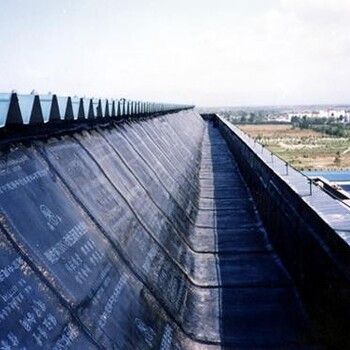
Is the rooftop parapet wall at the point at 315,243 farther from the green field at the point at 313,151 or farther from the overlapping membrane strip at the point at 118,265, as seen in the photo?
the green field at the point at 313,151

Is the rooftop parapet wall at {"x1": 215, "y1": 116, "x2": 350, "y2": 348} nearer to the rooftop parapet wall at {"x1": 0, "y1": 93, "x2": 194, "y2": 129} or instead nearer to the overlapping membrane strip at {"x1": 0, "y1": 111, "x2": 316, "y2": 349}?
the overlapping membrane strip at {"x1": 0, "y1": 111, "x2": 316, "y2": 349}

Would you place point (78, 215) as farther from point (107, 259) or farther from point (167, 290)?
point (167, 290)

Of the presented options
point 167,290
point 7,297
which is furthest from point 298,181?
A: point 7,297

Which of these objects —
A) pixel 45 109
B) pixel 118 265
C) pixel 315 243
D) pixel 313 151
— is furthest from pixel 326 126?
pixel 118 265

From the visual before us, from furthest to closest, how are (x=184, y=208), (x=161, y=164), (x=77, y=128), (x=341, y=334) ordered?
1. (x=161, y=164)
2. (x=184, y=208)
3. (x=77, y=128)
4. (x=341, y=334)

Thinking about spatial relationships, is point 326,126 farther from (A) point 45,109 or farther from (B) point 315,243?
(A) point 45,109

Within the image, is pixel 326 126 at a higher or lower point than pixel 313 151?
lower

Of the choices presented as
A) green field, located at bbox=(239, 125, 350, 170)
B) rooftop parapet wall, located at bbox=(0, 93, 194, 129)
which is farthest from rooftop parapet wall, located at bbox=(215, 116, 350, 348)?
green field, located at bbox=(239, 125, 350, 170)
